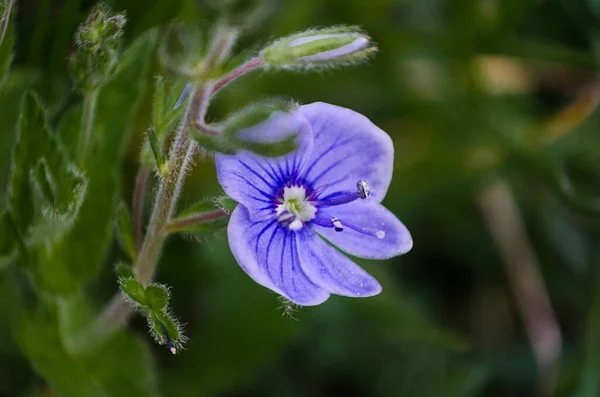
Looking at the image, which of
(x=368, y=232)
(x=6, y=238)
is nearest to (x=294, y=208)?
(x=368, y=232)

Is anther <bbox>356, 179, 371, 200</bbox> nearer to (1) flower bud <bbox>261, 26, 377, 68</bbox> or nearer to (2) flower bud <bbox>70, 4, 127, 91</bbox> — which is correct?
(1) flower bud <bbox>261, 26, 377, 68</bbox>

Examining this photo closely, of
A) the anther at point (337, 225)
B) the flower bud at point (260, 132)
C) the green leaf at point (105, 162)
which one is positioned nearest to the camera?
the flower bud at point (260, 132)

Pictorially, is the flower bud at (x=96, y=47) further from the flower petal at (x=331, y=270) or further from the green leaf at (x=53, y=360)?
the green leaf at (x=53, y=360)

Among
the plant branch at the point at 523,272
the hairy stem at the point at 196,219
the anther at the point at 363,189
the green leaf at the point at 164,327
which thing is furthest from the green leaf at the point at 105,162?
the plant branch at the point at 523,272

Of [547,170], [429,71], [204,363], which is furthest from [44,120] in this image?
[429,71]

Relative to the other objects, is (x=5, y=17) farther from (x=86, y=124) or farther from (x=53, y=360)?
(x=53, y=360)

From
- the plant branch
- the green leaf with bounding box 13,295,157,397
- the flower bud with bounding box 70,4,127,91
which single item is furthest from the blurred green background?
the flower bud with bounding box 70,4,127,91

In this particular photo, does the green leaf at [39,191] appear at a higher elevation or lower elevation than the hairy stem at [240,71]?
lower
